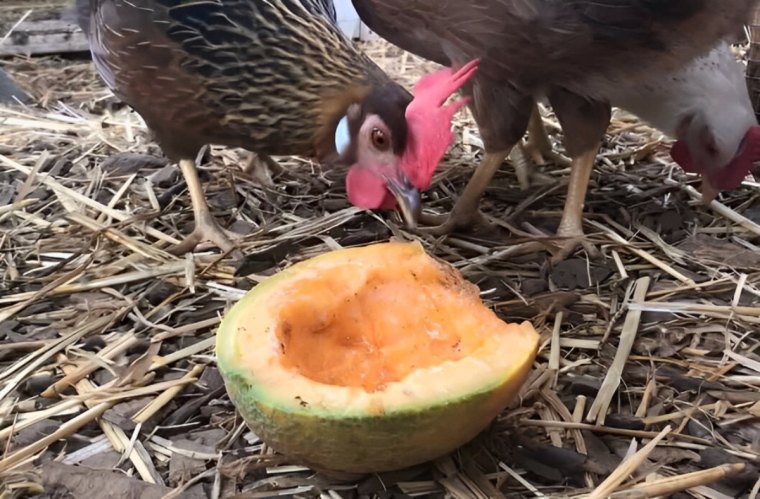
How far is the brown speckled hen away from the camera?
151cm

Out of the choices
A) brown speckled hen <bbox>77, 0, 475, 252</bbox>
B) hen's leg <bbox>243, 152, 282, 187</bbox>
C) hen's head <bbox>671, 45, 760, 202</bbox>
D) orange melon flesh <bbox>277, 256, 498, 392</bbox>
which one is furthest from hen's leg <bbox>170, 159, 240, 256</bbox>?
hen's head <bbox>671, 45, 760, 202</bbox>

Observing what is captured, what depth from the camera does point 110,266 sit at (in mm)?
1626

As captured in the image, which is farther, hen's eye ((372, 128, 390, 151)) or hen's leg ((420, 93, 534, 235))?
hen's leg ((420, 93, 534, 235))

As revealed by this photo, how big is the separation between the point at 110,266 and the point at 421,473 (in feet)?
3.11

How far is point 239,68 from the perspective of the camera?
1.55 metres

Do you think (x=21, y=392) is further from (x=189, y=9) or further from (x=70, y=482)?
(x=189, y=9)

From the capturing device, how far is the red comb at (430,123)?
4.47 feet

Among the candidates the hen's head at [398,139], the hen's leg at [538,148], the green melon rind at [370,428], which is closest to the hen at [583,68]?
the hen's head at [398,139]

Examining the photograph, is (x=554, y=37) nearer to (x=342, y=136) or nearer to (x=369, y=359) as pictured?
(x=342, y=136)

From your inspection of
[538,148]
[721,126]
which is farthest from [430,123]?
[538,148]

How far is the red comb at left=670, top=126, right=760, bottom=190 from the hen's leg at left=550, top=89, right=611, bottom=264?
0.29 metres

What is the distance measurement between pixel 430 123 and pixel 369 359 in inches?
19.4

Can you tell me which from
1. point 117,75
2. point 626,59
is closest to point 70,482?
point 117,75

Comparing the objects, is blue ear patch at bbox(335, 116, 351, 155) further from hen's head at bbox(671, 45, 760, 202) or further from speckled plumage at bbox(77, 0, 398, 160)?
hen's head at bbox(671, 45, 760, 202)
